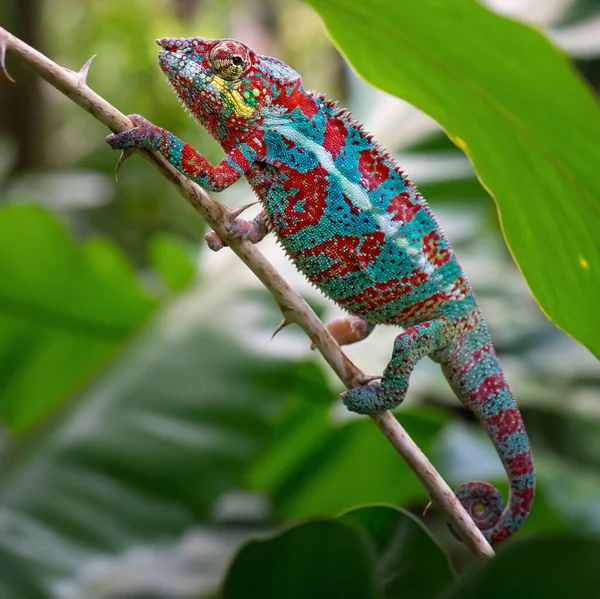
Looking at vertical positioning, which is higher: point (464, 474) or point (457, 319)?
point (457, 319)

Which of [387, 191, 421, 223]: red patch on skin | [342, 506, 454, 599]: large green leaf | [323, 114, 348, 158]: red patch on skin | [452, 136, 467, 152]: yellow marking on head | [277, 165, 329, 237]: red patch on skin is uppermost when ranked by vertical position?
[452, 136, 467, 152]: yellow marking on head

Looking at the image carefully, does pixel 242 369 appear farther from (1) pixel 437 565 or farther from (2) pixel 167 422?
(1) pixel 437 565

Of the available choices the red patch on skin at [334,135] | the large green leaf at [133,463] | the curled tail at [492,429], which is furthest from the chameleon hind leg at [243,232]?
the large green leaf at [133,463]

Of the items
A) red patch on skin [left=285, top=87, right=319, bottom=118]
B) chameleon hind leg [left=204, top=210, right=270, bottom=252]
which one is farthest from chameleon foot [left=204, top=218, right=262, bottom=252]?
red patch on skin [left=285, top=87, right=319, bottom=118]

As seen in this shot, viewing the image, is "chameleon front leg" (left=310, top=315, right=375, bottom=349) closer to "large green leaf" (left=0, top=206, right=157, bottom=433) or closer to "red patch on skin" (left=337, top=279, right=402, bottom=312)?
"red patch on skin" (left=337, top=279, right=402, bottom=312)

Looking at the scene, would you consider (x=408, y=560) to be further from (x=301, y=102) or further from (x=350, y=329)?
(x=301, y=102)

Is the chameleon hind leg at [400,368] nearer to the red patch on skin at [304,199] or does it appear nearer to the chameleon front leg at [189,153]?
the red patch on skin at [304,199]

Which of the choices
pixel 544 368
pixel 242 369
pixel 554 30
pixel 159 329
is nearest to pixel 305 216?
pixel 242 369
